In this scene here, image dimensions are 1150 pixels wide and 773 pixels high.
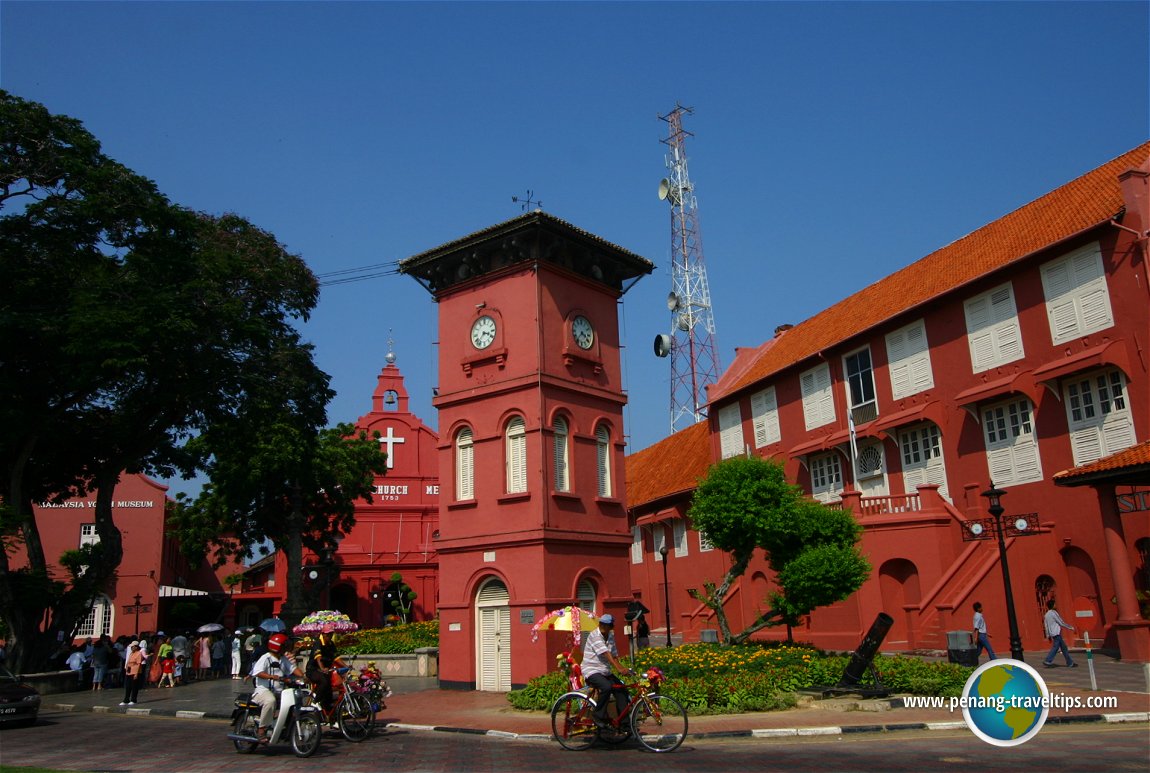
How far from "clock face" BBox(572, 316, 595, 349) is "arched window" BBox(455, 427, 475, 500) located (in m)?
3.73

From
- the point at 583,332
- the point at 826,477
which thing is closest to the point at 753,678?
the point at 583,332

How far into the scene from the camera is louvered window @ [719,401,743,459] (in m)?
35.4

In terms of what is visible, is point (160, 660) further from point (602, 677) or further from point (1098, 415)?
point (1098, 415)

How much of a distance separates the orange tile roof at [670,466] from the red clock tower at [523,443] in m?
13.8

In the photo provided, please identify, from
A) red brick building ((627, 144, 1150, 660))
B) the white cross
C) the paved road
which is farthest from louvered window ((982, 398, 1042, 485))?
the white cross

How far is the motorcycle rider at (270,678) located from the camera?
12.4m

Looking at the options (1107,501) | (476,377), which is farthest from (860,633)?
(476,377)

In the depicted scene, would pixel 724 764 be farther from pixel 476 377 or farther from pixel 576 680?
pixel 476 377

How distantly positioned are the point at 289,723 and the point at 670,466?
30660 mm

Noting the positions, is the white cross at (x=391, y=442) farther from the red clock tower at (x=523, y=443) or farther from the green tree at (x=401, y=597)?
the red clock tower at (x=523, y=443)

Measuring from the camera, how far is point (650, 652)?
63.9 feet

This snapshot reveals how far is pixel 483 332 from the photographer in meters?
22.8

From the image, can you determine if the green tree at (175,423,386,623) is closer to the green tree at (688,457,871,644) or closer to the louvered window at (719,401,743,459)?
the louvered window at (719,401,743,459)

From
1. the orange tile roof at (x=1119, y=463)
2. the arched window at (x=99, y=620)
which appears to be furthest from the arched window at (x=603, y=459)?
the arched window at (x=99, y=620)
